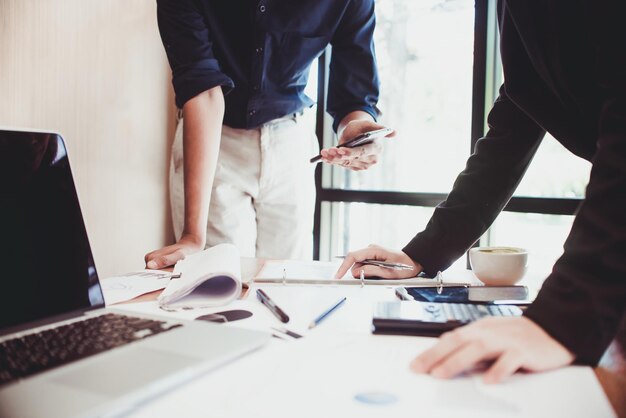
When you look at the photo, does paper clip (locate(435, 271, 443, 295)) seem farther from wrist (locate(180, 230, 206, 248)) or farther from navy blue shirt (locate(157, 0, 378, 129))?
navy blue shirt (locate(157, 0, 378, 129))

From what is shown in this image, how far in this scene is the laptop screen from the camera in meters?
0.57

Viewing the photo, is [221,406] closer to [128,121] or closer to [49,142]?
[49,142]

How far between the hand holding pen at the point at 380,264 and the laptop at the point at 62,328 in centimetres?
43

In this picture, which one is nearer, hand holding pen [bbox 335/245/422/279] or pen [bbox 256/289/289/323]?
pen [bbox 256/289/289/323]

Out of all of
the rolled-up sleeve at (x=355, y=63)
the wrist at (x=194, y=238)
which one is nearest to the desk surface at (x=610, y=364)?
the wrist at (x=194, y=238)

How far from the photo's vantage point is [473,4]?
8.29 feet

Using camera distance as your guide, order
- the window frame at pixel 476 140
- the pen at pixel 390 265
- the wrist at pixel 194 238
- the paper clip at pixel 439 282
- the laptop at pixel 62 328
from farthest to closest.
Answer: the window frame at pixel 476 140 → the wrist at pixel 194 238 → the pen at pixel 390 265 → the paper clip at pixel 439 282 → the laptop at pixel 62 328

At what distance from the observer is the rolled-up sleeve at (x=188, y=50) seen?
1381mm

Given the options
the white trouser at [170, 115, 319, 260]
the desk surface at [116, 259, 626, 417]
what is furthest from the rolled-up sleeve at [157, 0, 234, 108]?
the desk surface at [116, 259, 626, 417]

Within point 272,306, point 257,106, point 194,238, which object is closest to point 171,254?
point 194,238

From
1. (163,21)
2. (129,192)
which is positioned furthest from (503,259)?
(129,192)

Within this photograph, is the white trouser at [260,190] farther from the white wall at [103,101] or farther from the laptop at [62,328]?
the laptop at [62,328]

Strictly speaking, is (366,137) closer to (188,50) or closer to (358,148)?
(358,148)

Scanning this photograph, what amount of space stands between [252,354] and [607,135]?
48cm
